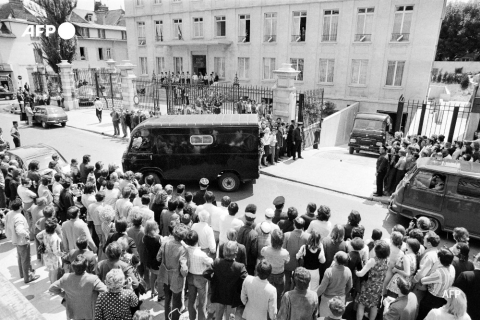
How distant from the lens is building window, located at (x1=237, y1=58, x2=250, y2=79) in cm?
2934

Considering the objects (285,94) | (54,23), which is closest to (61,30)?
(54,23)

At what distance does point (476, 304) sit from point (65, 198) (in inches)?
281

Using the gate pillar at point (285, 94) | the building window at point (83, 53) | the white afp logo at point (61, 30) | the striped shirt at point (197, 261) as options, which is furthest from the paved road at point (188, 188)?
the building window at point (83, 53)

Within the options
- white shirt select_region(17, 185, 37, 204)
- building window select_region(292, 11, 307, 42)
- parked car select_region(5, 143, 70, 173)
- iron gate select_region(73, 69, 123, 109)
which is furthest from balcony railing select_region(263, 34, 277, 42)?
white shirt select_region(17, 185, 37, 204)

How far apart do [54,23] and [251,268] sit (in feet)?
119

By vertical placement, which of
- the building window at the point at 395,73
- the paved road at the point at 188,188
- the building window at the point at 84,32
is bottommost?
the paved road at the point at 188,188

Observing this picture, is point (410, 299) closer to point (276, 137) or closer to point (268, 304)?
point (268, 304)

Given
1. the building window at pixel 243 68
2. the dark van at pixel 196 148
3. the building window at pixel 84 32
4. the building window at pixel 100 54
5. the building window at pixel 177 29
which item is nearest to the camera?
the dark van at pixel 196 148

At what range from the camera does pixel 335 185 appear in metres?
11.7

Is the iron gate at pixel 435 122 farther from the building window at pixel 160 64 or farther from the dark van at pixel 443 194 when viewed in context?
the building window at pixel 160 64

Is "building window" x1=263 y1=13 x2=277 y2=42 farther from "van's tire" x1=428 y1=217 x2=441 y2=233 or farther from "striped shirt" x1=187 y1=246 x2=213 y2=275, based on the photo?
"striped shirt" x1=187 y1=246 x2=213 y2=275

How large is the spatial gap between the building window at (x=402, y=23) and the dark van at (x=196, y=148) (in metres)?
17.2

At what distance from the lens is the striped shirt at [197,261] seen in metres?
4.65

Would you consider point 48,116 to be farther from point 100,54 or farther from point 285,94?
point 100,54
